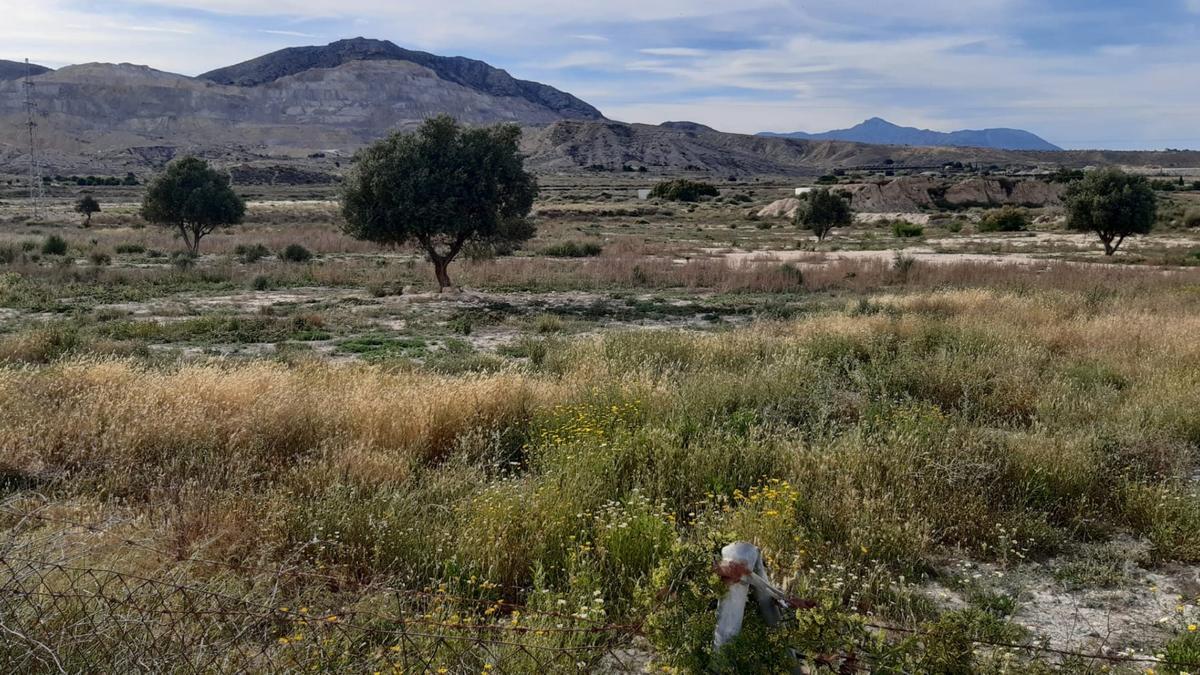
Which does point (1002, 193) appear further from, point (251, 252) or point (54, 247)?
point (54, 247)

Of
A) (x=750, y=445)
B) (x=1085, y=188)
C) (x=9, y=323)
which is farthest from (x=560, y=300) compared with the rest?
(x=1085, y=188)

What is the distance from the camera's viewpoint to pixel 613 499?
643 centimetres

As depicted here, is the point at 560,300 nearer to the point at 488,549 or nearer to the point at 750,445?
the point at 750,445

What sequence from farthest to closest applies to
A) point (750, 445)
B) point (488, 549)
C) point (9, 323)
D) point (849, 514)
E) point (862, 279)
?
point (862, 279) < point (9, 323) < point (750, 445) < point (849, 514) < point (488, 549)

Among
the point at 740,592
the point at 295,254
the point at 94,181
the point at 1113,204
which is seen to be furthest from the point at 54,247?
the point at 94,181

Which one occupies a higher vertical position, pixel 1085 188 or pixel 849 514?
pixel 1085 188

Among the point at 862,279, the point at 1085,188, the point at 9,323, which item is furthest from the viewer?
the point at 1085,188

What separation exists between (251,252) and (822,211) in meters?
30.3

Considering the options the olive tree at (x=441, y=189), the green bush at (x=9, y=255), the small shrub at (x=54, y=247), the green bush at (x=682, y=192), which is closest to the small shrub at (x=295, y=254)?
the small shrub at (x=54, y=247)

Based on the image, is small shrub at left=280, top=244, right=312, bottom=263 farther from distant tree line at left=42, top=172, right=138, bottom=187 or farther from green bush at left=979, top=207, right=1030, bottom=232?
distant tree line at left=42, top=172, right=138, bottom=187

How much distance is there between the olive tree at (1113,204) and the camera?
3409 cm

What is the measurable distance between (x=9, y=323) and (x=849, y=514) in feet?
60.6

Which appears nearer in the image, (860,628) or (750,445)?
(860,628)

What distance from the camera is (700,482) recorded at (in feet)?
22.3
